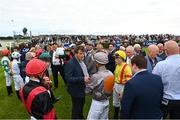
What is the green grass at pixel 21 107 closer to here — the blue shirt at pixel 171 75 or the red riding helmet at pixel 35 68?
the blue shirt at pixel 171 75

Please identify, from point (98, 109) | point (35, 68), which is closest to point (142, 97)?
point (35, 68)

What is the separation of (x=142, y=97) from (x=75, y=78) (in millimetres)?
2642

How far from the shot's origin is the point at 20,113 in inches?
400

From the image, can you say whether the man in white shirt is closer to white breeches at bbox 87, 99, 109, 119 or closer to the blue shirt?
the blue shirt

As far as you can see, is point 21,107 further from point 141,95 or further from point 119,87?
Result: point 141,95

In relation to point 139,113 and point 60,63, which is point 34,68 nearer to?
point 139,113

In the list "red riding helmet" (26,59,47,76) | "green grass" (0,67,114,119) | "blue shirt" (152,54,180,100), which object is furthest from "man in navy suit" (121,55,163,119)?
"green grass" (0,67,114,119)

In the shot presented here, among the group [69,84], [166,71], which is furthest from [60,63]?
[166,71]

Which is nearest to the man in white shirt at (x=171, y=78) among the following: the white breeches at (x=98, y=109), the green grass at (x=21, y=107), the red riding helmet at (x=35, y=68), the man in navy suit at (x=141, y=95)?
the man in navy suit at (x=141, y=95)

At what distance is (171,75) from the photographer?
5723mm

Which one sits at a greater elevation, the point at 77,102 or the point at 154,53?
the point at 154,53

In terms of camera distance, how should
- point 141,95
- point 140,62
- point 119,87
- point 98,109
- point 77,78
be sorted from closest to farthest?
point 141,95, point 140,62, point 98,109, point 77,78, point 119,87

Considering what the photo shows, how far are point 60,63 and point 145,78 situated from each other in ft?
29.1

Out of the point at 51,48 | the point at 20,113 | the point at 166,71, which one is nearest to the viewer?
the point at 166,71
